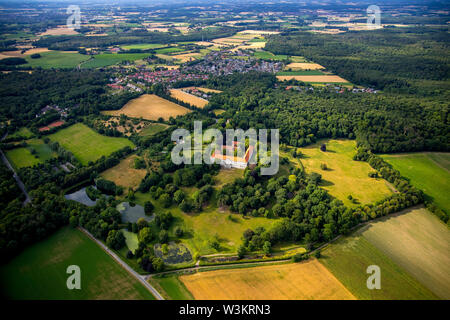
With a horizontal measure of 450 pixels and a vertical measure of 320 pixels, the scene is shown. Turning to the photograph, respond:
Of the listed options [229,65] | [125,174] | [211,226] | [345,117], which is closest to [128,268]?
[211,226]

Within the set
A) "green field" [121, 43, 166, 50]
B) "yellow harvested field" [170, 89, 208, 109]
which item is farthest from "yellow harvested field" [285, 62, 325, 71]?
"green field" [121, 43, 166, 50]

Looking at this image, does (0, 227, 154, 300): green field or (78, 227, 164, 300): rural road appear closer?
(0, 227, 154, 300): green field

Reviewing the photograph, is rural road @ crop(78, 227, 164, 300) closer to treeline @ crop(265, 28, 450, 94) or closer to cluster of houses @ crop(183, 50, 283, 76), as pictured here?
cluster of houses @ crop(183, 50, 283, 76)

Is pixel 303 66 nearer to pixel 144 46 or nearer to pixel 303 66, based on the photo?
pixel 303 66

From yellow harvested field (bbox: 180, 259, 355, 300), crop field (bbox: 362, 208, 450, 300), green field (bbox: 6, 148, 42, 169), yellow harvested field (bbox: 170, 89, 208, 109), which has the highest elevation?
yellow harvested field (bbox: 170, 89, 208, 109)

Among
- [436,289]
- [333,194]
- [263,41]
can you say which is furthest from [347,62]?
[436,289]
